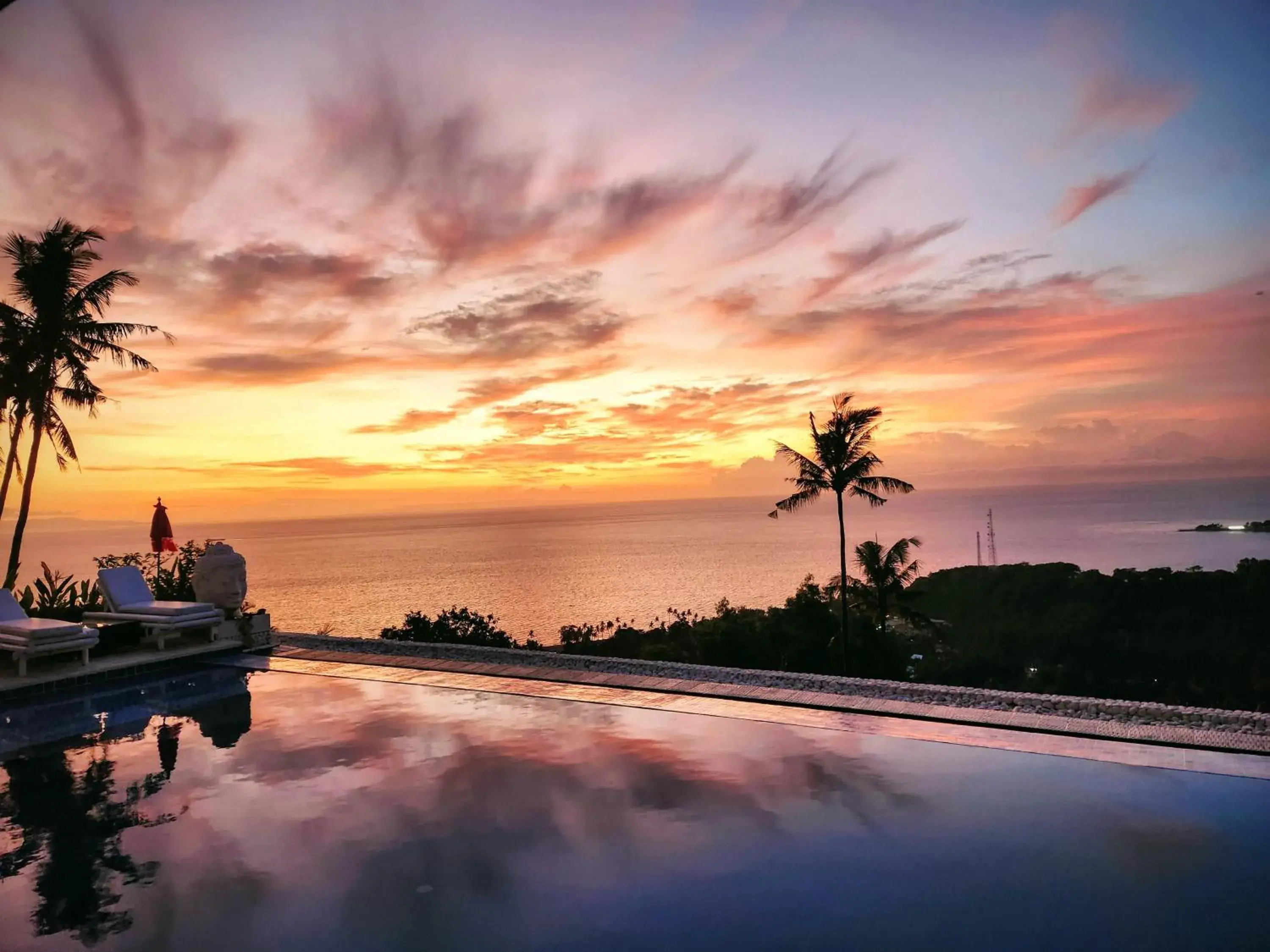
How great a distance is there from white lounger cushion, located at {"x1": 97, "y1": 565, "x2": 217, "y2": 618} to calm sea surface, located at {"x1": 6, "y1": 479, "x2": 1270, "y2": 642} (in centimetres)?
164

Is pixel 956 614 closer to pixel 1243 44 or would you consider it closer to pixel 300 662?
pixel 1243 44

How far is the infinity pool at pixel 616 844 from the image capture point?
3480mm

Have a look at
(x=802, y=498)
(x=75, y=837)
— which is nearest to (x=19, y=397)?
(x=75, y=837)

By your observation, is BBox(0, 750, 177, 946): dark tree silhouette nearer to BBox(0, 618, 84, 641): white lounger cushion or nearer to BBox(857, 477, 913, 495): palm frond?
BBox(0, 618, 84, 641): white lounger cushion

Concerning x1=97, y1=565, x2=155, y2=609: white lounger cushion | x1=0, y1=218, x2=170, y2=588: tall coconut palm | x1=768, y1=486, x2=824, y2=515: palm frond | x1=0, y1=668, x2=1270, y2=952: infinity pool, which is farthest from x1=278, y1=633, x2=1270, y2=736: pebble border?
x1=768, y1=486, x2=824, y2=515: palm frond

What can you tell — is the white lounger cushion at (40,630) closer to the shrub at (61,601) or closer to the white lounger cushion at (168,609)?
the white lounger cushion at (168,609)

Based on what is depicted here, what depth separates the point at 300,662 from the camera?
32.9 ft

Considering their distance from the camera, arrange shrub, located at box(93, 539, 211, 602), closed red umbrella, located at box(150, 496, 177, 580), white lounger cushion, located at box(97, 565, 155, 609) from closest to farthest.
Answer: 1. white lounger cushion, located at box(97, 565, 155, 609)
2. closed red umbrella, located at box(150, 496, 177, 580)
3. shrub, located at box(93, 539, 211, 602)

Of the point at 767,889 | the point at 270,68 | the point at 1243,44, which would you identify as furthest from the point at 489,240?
the point at 767,889

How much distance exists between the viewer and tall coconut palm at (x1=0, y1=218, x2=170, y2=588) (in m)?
15.6

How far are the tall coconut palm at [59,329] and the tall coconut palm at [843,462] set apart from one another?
16.7 meters

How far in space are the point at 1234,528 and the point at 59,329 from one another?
8005cm

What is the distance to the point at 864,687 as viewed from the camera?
7824mm

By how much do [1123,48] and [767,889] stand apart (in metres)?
16.6
